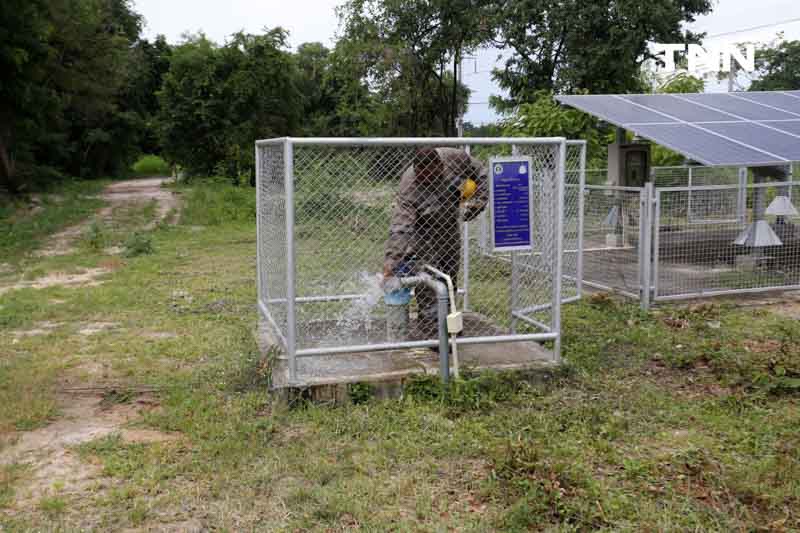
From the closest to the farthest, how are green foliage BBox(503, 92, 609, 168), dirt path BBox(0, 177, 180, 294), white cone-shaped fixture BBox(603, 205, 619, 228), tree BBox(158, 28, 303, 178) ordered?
white cone-shaped fixture BBox(603, 205, 619, 228), dirt path BBox(0, 177, 180, 294), green foliage BBox(503, 92, 609, 168), tree BBox(158, 28, 303, 178)

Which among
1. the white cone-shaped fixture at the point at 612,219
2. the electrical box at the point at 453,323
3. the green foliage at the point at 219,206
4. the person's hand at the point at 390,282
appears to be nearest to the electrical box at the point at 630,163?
the white cone-shaped fixture at the point at 612,219

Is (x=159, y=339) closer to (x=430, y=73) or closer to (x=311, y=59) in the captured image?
(x=430, y=73)

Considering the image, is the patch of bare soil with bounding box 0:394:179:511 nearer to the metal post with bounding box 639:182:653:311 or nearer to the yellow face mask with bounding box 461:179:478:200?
the yellow face mask with bounding box 461:179:478:200

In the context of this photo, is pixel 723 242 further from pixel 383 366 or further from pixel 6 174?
pixel 6 174

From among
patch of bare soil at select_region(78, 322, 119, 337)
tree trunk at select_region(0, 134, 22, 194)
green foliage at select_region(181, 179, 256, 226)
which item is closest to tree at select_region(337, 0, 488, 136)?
green foliage at select_region(181, 179, 256, 226)

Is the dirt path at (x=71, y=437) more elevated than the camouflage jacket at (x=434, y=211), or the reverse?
the camouflage jacket at (x=434, y=211)

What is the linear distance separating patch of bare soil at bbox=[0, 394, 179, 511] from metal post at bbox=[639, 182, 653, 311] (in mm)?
5258

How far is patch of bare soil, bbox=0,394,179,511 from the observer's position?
A: 405 centimetres

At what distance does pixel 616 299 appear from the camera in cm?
870

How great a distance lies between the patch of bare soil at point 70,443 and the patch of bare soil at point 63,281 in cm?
516

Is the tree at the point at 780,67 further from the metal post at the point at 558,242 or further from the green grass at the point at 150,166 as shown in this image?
the metal post at the point at 558,242

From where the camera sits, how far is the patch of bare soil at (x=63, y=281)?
10.2m

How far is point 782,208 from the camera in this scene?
931 cm

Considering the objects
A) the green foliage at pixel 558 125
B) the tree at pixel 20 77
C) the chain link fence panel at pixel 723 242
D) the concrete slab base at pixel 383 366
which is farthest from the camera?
the tree at pixel 20 77
